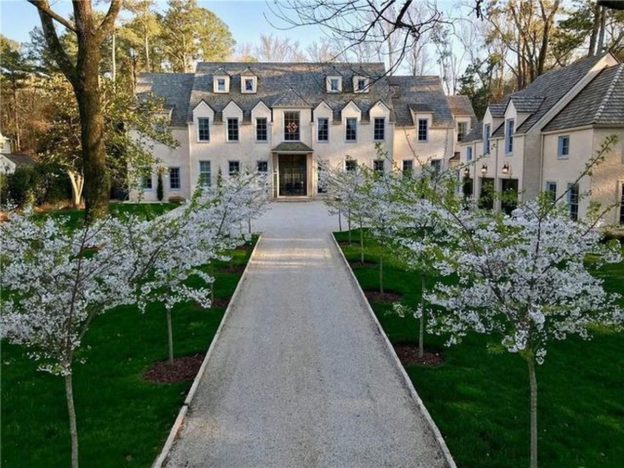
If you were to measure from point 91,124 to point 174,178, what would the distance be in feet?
70.6

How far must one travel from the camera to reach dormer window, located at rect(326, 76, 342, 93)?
36.2 m

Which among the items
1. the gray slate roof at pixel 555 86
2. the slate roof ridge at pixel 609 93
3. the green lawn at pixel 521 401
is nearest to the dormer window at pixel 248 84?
the gray slate roof at pixel 555 86

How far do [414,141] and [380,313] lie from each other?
91.6ft

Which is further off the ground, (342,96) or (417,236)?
(342,96)

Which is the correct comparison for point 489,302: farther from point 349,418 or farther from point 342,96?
point 342,96

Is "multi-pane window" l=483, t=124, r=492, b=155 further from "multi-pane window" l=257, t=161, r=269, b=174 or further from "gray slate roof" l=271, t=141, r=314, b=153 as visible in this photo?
"multi-pane window" l=257, t=161, r=269, b=174

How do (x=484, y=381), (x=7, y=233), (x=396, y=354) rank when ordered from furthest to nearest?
(x=396, y=354)
(x=484, y=381)
(x=7, y=233)

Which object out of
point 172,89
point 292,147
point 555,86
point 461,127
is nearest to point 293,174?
point 292,147

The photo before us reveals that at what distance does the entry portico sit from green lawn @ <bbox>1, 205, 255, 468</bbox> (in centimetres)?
2581

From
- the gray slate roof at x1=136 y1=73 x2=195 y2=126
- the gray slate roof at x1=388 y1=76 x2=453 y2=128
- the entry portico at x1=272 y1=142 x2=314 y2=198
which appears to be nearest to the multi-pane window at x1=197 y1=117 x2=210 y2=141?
the gray slate roof at x1=136 y1=73 x2=195 y2=126

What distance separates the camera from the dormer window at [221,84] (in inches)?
1401

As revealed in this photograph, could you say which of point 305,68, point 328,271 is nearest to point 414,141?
point 305,68

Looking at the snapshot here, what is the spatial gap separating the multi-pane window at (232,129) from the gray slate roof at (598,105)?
2116cm

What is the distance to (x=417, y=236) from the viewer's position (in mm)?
9828
